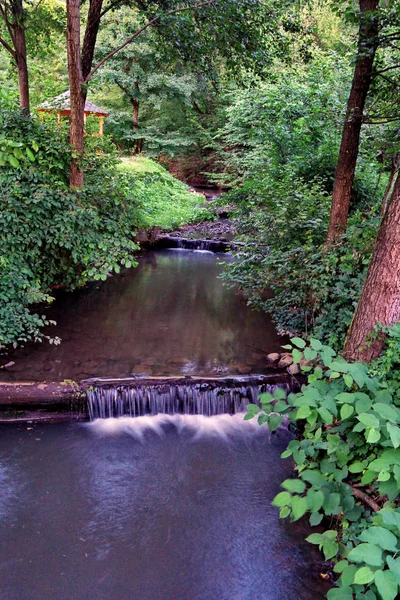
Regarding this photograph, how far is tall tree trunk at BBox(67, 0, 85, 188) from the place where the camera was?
593 cm

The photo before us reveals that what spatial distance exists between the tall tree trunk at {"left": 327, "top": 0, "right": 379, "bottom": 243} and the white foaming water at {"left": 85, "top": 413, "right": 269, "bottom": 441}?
9.50 feet

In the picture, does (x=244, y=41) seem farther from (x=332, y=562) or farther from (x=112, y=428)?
(x=332, y=562)

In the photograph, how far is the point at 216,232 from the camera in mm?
16188

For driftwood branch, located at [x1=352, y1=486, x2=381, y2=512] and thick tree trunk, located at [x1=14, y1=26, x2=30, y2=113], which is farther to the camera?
thick tree trunk, located at [x1=14, y1=26, x2=30, y2=113]

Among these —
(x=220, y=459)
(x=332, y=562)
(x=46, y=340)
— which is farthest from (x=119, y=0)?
(x=332, y=562)

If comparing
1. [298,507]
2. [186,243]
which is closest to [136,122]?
[186,243]

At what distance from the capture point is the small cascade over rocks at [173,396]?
561cm

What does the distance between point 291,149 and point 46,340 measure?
6420 millimetres

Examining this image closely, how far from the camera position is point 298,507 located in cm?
260

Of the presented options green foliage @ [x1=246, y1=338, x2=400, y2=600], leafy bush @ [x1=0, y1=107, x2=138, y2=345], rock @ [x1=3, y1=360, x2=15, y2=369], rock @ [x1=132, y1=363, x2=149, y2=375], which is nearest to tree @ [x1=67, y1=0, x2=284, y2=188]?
leafy bush @ [x1=0, y1=107, x2=138, y2=345]

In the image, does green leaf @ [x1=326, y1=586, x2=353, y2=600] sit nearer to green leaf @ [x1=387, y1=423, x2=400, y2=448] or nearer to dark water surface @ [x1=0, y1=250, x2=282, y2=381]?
green leaf @ [x1=387, y1=423, x2=400, y2=448]

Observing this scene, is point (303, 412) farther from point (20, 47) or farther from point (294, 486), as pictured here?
point (20, 47)

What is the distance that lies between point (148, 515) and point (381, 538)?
8.89 feet

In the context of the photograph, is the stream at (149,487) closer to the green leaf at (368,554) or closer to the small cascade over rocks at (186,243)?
the green leaf at (368,554)
